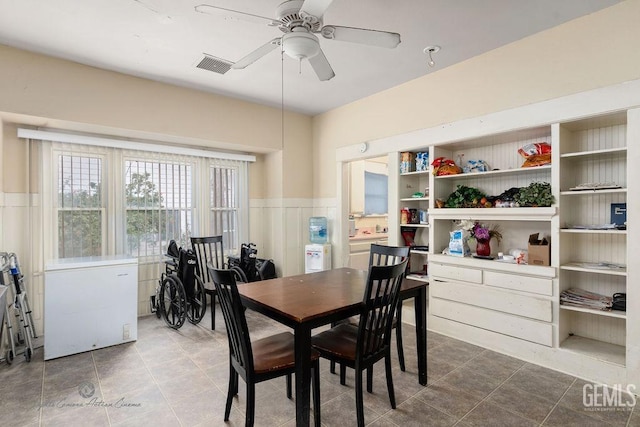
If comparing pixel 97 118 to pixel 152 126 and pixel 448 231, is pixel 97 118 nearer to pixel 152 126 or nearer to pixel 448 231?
pixel 152 126

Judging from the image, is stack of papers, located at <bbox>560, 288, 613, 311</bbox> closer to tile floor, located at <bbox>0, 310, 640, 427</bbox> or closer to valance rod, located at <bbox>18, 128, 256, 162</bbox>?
tile floor, located at <bbox>0, 310, 640, 427</bbox>

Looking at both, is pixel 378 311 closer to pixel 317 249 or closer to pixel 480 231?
pixel 480 231

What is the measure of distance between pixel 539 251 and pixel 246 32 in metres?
3.15

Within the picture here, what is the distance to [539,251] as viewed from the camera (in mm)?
2848

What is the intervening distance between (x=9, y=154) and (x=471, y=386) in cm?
481

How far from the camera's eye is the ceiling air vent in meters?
3.27

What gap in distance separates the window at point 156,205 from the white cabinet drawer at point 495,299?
330cm

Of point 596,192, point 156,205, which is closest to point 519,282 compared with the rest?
point 596,192

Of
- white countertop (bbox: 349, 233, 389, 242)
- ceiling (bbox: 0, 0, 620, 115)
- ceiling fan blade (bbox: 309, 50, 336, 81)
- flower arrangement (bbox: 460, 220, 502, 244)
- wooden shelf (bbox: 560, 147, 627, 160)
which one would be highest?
ceiling (bbox: 0, 0, 620, 115)

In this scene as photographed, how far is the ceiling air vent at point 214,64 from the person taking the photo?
129 inches

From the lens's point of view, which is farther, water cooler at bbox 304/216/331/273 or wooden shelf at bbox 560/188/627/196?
water cooler at bbox 304/216/331/273

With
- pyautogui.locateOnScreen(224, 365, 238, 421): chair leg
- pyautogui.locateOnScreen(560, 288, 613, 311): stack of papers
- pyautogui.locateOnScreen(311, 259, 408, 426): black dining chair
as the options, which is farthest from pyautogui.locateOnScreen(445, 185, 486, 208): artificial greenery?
pyautogui.locateOnScreen(224, 365, 238, 421): chair leg

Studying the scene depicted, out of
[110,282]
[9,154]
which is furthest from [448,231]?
[9,154]

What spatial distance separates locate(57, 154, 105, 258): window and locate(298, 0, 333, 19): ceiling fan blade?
3270mm
